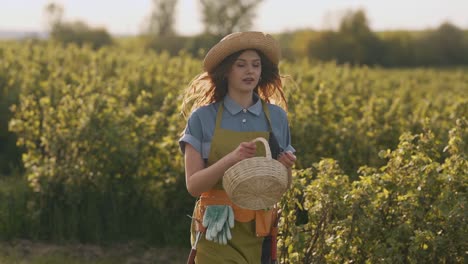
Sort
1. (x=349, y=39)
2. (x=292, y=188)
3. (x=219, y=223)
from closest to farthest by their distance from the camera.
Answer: (x=219, y=223), (x=292, y=188), (x=349, y=39)

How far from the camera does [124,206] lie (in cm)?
803

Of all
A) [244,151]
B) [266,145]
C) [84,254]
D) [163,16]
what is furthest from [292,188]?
[163,16]

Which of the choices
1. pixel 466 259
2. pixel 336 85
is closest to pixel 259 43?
pixel 466 259

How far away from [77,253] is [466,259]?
344 cm

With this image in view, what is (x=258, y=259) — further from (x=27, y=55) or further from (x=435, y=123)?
(x=27, y=55)

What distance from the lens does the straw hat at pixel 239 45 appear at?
13.2ft

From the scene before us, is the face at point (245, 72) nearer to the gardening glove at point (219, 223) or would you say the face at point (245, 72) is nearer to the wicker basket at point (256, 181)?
the wicker basket at point (256, 181)

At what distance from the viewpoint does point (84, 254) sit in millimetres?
7602

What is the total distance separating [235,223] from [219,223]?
12cm

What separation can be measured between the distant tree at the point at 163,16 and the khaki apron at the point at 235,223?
3025 inches

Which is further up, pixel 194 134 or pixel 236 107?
pixel 236 107

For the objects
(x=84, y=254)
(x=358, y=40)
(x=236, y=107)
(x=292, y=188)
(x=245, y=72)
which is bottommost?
(x=84, y=254)

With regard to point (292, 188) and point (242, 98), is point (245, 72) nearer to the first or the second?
point (242, 98)

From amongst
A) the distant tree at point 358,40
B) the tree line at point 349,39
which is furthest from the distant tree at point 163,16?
the distant tree at point 358,40
